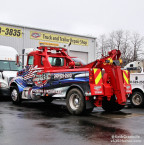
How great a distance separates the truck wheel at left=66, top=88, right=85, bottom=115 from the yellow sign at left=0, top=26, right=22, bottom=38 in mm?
16187

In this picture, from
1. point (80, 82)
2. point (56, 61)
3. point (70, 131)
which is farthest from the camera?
point (56, 61)

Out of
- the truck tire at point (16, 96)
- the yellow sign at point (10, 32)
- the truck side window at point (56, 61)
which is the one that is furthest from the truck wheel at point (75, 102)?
the yellow sign at point (10, 32)

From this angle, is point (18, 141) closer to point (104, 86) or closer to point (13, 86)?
point (104, 86)

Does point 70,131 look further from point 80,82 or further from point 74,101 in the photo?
point 74,101

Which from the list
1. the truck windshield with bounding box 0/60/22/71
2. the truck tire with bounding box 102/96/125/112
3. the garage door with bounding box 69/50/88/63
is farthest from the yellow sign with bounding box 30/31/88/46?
the truck tire with bounding box 102/96/125/112

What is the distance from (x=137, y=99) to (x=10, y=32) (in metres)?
15.9

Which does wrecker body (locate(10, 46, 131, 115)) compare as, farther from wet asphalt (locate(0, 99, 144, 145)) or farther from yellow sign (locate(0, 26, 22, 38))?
yellow sign (locate(0, 26, 22, 38))

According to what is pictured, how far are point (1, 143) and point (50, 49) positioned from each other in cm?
704

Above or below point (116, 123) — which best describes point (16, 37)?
above

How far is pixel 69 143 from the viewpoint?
5.52 meters

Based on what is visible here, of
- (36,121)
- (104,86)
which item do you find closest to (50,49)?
(104,86)

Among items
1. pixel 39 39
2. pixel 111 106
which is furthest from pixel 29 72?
pixel 39 39

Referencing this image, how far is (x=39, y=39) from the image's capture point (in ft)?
89.6

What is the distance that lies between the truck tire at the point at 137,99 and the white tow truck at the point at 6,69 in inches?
253
